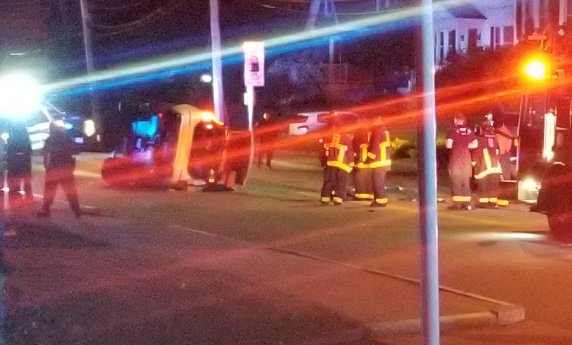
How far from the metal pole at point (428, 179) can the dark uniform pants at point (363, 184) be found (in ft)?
47.0

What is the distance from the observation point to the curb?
380 inches

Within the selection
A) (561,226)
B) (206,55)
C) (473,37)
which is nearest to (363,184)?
(561,226)

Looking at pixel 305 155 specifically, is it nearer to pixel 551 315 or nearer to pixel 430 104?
pixel 551 315

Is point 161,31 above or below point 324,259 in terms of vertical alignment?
above

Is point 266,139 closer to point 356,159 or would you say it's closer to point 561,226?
point 356,159

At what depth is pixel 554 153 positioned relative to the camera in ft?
53.9

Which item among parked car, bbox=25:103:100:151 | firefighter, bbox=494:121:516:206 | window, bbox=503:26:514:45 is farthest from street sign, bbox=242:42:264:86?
window, bbox=503:26:514:45

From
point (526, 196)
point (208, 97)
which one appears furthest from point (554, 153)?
point (208, 97)

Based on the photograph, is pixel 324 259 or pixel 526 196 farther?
pixel 526 196

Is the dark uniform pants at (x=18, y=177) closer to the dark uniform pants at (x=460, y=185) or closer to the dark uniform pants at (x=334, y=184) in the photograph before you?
the dark uniform pants at (x=334, y=184)

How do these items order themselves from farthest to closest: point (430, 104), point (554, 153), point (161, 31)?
point (161, 31)
point (554, 153)
point (430, 104)

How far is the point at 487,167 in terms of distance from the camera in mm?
19938

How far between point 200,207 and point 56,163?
3348 millimetres

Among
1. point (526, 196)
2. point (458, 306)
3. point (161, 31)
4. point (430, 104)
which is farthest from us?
point (161, 31)
